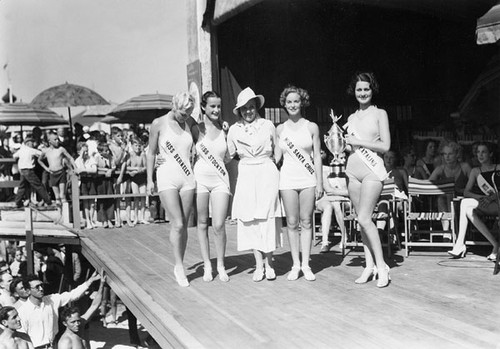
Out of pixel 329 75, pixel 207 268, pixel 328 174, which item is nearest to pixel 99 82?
pixel 329 75

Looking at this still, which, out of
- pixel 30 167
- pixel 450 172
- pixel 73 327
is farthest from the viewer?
pixel 30 167

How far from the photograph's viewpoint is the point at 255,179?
5.71 metres

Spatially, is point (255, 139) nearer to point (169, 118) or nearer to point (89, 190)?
point (169, 118)

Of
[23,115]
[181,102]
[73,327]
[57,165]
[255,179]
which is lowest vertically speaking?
[73,327]

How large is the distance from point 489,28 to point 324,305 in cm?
292

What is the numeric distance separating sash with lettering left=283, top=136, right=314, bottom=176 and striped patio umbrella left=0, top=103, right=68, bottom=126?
36.1 ft

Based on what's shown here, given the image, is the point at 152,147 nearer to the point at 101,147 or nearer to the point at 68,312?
the point at 68,312

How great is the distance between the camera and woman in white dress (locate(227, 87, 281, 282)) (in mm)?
5695

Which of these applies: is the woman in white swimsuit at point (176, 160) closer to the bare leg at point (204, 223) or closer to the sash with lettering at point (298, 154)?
the bare leg at point (204, 223)

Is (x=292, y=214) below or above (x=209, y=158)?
below

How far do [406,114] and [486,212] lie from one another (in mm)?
6403

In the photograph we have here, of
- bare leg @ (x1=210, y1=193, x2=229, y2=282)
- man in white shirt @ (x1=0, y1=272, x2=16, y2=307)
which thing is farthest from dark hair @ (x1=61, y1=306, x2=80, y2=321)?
bare leg @ (x1=210, y1=193, x2=229, y2=282)

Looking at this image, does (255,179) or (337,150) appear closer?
(255,179)

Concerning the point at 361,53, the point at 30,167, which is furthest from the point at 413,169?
the point at 30,167
